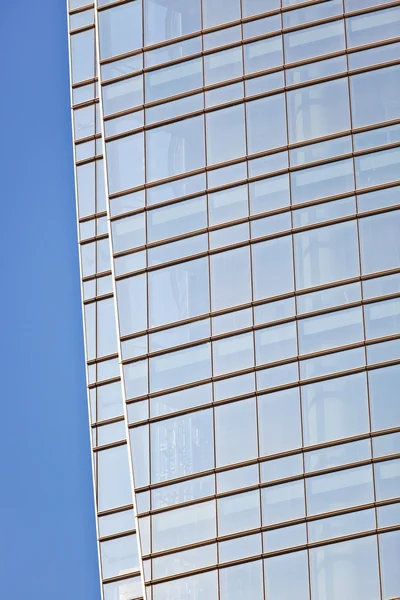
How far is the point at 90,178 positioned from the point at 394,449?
1841cm

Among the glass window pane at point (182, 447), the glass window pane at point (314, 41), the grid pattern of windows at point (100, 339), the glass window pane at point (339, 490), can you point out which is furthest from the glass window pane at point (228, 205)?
the glass window pane at point (339, 490)

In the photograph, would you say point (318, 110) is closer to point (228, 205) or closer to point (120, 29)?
point (228, 205)

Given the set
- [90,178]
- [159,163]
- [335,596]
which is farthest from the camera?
[90,178]

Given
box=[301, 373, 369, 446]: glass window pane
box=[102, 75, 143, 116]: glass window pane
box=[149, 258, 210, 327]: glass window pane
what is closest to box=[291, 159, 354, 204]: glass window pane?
box=[149, 258, 210, 327]: glass window pane

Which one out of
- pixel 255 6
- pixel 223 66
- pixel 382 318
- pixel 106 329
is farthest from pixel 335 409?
pixel 255 6

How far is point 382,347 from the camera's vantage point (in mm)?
41969

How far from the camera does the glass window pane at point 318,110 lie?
45.0 metres

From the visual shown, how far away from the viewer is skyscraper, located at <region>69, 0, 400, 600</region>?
41.7 m

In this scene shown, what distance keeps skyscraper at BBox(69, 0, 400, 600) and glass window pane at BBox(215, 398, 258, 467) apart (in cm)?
6

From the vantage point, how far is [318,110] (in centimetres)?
4544

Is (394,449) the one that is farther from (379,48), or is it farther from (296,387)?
(379,48)

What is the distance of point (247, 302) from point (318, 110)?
24.7 feet

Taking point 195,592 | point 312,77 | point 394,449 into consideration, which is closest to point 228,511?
point 195,592

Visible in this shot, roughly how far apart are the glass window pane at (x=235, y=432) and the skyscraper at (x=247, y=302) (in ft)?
0.18
